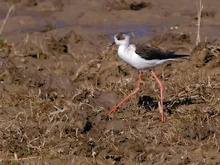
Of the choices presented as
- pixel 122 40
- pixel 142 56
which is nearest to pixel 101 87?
pixel 122 40

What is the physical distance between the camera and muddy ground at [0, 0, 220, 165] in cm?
755

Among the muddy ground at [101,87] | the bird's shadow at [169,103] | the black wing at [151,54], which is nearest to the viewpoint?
the muddy ground at [101,87]

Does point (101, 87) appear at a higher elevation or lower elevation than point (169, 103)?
lower

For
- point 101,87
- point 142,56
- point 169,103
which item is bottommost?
point 101,87

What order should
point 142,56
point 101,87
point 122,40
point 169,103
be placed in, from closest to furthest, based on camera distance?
point 142,56 → point 122,40 → point 169,103 → point 101,87

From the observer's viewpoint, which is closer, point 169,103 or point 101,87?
point 169,103

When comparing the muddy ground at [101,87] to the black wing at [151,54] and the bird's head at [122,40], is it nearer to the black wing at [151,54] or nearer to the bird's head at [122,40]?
the black wing at [151,54]

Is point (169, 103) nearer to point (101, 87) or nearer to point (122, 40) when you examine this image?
point (122, 40)

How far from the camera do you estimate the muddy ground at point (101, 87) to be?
755cm

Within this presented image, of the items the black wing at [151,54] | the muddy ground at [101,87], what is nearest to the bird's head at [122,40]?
the black wing at [151,54]

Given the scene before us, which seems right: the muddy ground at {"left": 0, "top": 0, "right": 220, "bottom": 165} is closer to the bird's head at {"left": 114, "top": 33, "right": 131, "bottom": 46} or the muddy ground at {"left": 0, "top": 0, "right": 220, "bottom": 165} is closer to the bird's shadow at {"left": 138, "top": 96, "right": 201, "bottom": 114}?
the bird's shadow at {"left": 138, "top": 96, "right": 201, "bottom": 114}

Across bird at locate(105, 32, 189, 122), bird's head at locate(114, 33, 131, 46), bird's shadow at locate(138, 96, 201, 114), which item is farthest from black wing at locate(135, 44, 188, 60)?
bird's shadow at locate(138, 96, 201, 114)

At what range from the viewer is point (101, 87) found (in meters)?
9.59

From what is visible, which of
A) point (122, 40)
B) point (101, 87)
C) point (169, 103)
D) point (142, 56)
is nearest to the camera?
point (142, 56)
